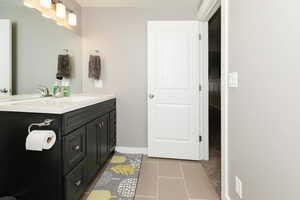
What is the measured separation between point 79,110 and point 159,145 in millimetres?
1441

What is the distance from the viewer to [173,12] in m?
2.58

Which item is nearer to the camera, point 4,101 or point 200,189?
point 4,101

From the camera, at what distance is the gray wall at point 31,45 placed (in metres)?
1.53

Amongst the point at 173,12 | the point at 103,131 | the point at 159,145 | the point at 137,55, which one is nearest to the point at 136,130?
the point at 159,145

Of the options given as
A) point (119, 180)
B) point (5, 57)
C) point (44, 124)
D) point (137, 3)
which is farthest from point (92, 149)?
point (137, 3)

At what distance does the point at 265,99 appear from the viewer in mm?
930

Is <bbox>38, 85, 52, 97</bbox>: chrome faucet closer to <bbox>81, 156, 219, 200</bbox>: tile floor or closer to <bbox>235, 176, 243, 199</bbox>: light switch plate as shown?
<bbox>81, 156, 219, 200</bbox>: tile floor

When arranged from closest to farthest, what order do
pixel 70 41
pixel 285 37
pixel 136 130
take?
pixel 285 37
pixel 70 41
pixel 136 130

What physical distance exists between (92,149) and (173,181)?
1.00 meters

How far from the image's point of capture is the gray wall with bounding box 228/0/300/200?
73 cm

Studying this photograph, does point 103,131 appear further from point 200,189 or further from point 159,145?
point 200,189

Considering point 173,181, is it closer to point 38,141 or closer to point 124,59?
point 38,141

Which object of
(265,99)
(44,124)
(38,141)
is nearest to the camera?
(265,99)

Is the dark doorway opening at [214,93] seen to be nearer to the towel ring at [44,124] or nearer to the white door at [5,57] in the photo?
the towel ring at [44,124]
